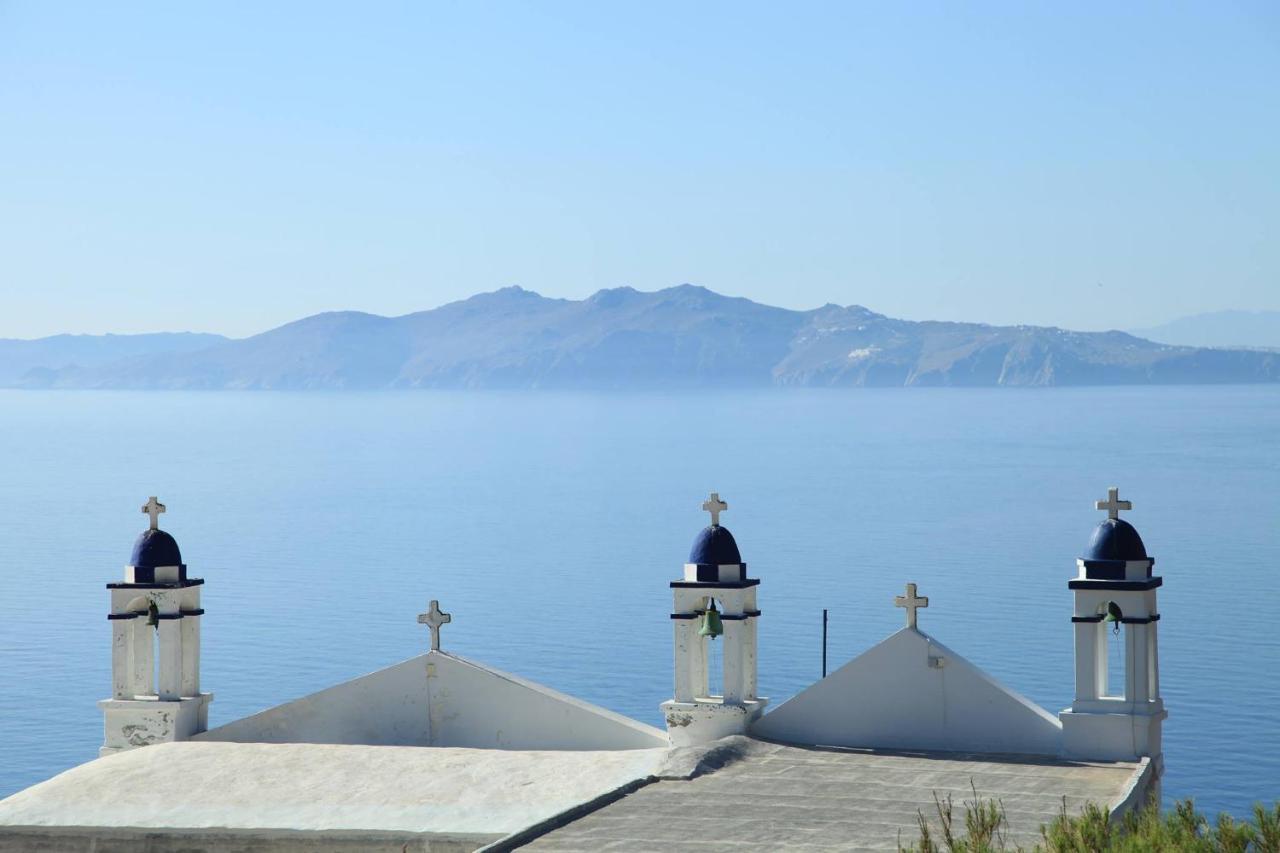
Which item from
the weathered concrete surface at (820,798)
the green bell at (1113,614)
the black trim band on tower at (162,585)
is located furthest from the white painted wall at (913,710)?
the black trim band on tower at (162,585)

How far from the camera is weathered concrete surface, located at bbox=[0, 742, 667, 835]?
41.3 feet

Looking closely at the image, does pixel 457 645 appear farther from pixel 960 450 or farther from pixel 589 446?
pixel 589 446

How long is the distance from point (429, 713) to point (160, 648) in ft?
7.75

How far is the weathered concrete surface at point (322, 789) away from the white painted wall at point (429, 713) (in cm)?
46

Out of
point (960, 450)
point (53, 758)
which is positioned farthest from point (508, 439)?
point (53, 758)

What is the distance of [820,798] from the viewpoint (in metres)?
12.7

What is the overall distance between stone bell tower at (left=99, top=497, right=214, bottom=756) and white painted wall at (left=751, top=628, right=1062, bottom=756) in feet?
14.9

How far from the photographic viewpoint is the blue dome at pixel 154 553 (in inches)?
607

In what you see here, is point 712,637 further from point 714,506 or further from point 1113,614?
point 1113,614

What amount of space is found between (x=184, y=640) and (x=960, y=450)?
361 feet

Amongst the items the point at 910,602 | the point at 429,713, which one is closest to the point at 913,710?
the point at 910,602

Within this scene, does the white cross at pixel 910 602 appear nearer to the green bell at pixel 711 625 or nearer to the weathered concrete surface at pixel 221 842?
the green bell at pixel 711 625

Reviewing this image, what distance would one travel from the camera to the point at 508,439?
15362 cm

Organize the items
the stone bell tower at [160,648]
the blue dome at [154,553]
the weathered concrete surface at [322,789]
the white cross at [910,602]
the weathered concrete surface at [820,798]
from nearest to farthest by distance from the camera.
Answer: the weathered concrete surface at [820,798] → the weathered concrete surface at [322,789] → the white cross at [910,602] → the stone bell tower at [160,648] → the blue dome at [154,553]
